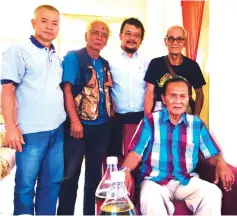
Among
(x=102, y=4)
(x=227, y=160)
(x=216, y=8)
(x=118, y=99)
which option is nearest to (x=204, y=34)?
(x=216, y=8)

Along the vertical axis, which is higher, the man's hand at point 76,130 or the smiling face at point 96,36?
the smiling face at point 96,36

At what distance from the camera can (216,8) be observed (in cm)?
203

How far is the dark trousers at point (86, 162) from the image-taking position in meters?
2.03

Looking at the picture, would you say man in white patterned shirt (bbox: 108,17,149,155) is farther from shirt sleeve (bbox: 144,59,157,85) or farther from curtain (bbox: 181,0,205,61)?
Result: curtain (bbox: 181,0,205,61)

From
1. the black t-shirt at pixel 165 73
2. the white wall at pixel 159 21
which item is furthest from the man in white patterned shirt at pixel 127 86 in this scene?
the white wall at pixel 159 21

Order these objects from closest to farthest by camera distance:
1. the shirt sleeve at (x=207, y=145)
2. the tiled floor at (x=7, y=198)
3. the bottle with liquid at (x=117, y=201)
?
the bottle with liquid at (x=117, y=201), the shirt sleeve at (x=207, y=145), the tiled floor at (x=7, y=198)

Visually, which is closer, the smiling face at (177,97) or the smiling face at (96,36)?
the smiling face at (177,97)

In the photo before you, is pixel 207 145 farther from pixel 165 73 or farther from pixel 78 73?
pixel 78 73

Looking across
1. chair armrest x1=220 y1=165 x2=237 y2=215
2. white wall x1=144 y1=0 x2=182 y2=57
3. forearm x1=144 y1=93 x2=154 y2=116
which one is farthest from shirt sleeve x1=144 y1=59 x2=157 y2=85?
white wall x1=144 y1=0 x2=182 y2=57

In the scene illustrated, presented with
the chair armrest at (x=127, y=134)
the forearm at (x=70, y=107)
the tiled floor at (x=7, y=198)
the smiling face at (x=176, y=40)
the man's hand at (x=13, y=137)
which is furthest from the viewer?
the tiled floor at (x=7, y=198)

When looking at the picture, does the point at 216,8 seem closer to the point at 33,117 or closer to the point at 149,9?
the point at 33,117

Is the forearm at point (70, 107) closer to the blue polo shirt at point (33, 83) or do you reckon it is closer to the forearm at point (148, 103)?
the blue polo shirt at point (33, 83)

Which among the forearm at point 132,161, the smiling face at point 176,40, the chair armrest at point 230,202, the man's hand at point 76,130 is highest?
the smiling face at point 176,40

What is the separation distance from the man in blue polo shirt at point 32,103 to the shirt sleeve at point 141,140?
490mm
